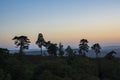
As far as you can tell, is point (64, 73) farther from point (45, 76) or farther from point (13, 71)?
point (13, 71)

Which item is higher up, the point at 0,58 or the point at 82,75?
the point at 0,58

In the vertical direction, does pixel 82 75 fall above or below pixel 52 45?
below

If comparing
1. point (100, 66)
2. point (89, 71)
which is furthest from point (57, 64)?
point (100, 66)

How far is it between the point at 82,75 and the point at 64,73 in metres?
3.74

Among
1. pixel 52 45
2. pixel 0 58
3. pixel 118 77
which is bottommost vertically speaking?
pixel 118 77

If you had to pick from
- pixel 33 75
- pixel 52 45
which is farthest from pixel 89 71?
pixel 52 45

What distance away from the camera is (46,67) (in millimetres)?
58906

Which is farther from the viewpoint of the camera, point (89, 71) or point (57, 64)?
point (89, 71)

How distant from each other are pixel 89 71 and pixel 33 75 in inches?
618

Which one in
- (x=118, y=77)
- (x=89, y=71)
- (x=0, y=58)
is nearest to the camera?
(x=0, y=58)

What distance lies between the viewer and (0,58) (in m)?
63.5

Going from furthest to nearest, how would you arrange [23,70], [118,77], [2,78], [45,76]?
[118,77]
[23,70]
[45,76]
[2,78]

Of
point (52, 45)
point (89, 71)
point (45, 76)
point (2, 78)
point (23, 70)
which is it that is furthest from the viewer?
point (52, 45)

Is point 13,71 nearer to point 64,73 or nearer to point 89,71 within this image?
point 64,73
